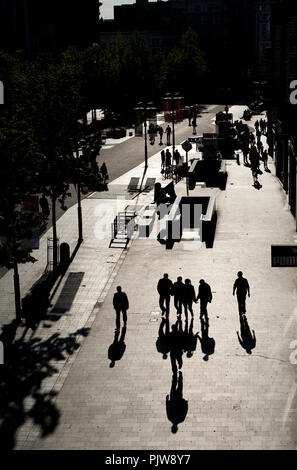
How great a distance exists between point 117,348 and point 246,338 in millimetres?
3406

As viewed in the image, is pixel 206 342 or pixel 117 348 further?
pixel 206 342

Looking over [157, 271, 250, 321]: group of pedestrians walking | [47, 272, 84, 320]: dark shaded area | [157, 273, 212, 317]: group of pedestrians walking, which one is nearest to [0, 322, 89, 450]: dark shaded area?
[47, 272, 84, 320]: dark shaded area

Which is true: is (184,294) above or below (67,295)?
above

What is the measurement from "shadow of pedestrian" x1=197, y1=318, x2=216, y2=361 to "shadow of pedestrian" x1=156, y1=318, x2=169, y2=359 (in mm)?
918

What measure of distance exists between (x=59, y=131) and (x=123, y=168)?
2314 centimetres

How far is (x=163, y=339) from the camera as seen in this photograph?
18578 mm

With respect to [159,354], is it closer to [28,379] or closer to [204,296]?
[204,296]

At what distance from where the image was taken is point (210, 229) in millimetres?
28953

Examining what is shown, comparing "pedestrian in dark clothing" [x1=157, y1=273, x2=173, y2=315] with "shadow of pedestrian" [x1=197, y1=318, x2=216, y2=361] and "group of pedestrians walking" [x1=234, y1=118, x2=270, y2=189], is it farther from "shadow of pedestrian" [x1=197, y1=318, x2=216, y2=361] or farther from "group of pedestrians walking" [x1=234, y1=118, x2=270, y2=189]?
"group of pedestrians walking" [x1=234, y1=118, x2=270, y2=189]

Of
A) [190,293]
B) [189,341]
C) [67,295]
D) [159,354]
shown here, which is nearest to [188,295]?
[190,293]

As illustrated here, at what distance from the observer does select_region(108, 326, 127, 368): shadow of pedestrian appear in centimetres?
1744

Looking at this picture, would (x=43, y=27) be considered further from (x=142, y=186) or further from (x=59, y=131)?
(x=59, y=131)
